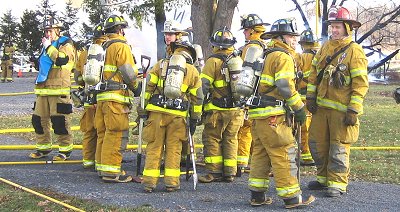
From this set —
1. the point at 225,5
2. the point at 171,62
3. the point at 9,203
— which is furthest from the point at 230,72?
the point at 225,5

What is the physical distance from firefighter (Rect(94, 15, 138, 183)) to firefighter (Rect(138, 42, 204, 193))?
1.70ft

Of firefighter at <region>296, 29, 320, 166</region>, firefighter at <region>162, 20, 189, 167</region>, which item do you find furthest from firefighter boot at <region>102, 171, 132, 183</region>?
firefighter at <region>296, 29, 320, 166</region>

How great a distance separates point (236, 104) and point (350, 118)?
1656mm

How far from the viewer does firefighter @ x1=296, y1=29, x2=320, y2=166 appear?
29.6 ft

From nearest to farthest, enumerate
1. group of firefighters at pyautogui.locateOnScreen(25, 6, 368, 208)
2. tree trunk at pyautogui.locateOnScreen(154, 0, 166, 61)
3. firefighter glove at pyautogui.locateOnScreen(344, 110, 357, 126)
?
group of firefighters at pyautogui.locateOnScreen(25, 6, 368, 208) < firefighter glove at pyautogui.locateOnScreen(344, 110, 357, 126) < tree trunk at pyautogui.locateOnScreen(154, 0, 166, 61)

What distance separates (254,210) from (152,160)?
148 cm

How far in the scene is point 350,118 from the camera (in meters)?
6.73

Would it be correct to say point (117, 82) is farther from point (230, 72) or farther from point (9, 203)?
point (9, 203)

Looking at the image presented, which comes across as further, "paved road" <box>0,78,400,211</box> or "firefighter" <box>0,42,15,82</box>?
"firefighter" <box>0,42,15,82</box>

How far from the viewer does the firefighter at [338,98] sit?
22.3ft

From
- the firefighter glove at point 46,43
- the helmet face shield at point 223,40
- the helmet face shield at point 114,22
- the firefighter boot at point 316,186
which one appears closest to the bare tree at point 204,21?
the firefighter glove at point 46,43

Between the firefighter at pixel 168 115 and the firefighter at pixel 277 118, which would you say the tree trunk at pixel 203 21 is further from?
the firefighter at pixel 277 118

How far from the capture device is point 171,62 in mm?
6969

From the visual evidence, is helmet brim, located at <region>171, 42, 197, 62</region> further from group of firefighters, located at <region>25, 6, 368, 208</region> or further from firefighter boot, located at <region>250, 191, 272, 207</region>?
firefighter boot, located at <region>250, 191, 272, 207</region>
